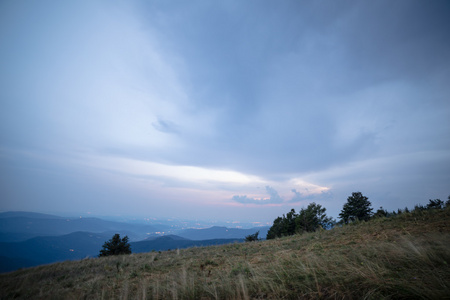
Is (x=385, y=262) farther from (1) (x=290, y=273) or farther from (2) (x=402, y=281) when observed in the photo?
(1) (x=290, y=273)

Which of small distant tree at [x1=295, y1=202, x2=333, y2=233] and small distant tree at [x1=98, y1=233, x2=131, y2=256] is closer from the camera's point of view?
small distant tree at [x1=98, y1=233, x2=131, y2=256]

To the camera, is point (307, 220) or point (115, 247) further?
point (307, 220)

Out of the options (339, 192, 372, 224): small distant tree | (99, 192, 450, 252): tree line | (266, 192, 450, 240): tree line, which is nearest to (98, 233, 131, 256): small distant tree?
(99, 192, 450, 252): tree line

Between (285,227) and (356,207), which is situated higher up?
(356,207)

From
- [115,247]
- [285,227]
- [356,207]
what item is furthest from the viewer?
[285,227]

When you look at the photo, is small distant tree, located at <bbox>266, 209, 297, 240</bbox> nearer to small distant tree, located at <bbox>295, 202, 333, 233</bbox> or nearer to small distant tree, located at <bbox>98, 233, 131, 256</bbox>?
small distant tree, located at <bbox>295, 202, 333, 233</bbox>

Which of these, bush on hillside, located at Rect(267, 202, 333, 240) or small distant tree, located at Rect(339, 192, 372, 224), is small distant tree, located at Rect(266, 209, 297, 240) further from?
small distant tree, located at Rect(339, 192, 372, 224)

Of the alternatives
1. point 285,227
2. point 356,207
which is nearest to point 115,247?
point 285,227

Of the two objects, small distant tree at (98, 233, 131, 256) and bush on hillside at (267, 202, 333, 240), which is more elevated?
bush on hillside at (267, 202, 333, 240)

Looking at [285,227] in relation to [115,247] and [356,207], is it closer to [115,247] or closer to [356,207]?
[356,207]

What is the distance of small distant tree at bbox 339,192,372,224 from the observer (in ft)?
107

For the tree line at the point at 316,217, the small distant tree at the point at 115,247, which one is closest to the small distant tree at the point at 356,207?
the tree line at the point at 316,217

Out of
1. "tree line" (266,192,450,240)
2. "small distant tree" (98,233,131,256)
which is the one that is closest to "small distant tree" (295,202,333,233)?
"tree line" (266,192,450,240)

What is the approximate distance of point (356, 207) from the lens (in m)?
33.5
